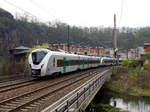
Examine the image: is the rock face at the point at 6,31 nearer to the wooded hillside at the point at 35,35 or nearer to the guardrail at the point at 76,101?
the wooded hillside at the point at 35,35

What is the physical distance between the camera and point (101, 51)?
323ft

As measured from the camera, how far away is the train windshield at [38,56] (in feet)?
56.7

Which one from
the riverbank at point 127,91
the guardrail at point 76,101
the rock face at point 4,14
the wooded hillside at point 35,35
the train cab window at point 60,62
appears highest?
the rock face at point 4,14

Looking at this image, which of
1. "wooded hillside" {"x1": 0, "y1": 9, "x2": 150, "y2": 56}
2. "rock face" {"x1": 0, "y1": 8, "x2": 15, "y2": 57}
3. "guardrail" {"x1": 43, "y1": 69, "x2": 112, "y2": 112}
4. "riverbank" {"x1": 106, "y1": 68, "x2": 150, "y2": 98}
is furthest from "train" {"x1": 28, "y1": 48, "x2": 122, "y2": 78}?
"rock face" {"x1": 0, "y1": 8, "x2": 15, "y2": 57}

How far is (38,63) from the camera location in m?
17.2

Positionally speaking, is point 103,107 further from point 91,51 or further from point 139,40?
point 91,51

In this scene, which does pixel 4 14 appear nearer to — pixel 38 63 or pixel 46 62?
pixel 38 63

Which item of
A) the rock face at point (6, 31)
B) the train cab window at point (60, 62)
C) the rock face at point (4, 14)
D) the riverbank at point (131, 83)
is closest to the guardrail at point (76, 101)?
the train cab window at point (60, 62)

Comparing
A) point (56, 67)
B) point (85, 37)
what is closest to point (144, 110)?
point (56, 67)

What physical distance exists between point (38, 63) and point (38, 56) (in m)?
0.72

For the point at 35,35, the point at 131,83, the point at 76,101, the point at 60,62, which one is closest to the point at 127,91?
the point at 131,83

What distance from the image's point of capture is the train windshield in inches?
681

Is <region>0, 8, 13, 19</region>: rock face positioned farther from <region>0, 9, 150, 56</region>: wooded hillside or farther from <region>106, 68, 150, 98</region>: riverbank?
<region>106, 68, 150, 98</region>: riverbank

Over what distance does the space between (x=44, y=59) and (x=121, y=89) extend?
1669 centimetres
